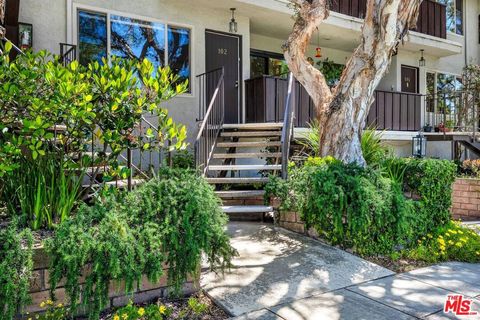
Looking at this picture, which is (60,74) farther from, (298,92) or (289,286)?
(298,92)

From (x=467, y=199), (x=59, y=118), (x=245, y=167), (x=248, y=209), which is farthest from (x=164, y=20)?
(x=467, y=199)

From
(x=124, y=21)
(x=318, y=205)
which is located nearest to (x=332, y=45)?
(x=124, y=21)

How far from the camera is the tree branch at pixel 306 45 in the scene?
644 centimetres

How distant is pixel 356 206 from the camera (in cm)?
473

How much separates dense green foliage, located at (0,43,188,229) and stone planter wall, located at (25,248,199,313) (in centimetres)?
52

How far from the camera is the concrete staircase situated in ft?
20.2

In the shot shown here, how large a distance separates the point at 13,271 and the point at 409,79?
13359 mm

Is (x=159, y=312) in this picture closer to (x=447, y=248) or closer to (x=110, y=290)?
(x=110, y=290)

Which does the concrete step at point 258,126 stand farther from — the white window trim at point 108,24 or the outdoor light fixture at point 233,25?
the outdoor light fixture at point 233,25

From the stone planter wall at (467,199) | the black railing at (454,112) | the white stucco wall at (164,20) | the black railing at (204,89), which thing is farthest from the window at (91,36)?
the black railing at (454,112)

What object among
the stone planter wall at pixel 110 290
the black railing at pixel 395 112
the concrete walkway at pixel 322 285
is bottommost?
the concrete walkway at pixel 322 285

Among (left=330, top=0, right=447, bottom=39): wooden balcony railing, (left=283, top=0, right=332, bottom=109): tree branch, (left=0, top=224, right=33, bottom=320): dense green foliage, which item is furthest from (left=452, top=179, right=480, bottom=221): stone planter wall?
(left=0, top=224, right=33, bottom=320): dense green foliage

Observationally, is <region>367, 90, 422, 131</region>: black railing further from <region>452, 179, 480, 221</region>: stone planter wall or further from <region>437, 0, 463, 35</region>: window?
<region>437, 0, 463, 35</region>: window

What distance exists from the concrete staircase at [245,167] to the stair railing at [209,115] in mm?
214
